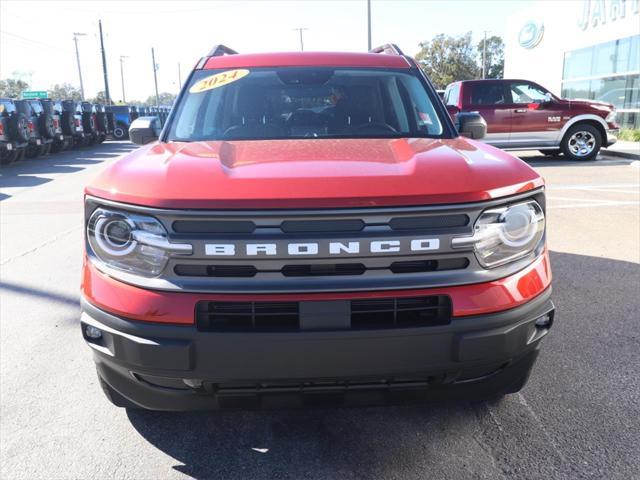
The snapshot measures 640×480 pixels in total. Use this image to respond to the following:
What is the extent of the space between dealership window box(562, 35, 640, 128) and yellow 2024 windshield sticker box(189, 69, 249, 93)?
62.1 ft

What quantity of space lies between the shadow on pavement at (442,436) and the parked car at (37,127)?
1622cm

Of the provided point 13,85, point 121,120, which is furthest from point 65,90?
point 121,120

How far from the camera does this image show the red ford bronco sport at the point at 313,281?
6.12ft

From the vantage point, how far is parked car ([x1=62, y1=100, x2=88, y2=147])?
19.9 meters

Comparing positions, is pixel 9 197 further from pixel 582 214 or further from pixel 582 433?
pixel 582 433

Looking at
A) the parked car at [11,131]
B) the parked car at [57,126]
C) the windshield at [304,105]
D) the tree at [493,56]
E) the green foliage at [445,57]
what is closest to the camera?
the windshield at [304,105]

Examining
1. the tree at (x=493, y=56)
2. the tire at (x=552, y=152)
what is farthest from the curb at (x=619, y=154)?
the tree at (x=493, y=56)

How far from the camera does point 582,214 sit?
7391 mm

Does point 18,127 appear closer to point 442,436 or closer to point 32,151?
point 32,151

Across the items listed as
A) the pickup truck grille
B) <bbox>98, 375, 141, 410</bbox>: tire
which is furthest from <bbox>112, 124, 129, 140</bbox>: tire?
the pickup truck grille

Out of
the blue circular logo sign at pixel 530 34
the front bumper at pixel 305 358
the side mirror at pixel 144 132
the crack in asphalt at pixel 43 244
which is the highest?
the blue circular logo sign at pixel 530 34

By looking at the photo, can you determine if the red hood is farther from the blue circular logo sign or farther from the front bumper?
the blue circular logo sign

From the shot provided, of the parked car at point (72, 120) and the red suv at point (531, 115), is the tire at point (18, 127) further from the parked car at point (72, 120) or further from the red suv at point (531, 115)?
the red suv at point (531, 115)

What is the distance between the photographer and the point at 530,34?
28844mm
